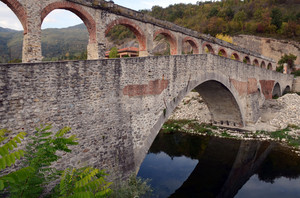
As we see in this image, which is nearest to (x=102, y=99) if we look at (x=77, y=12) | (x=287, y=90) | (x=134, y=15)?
(x=77, y=12)

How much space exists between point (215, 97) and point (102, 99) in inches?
482

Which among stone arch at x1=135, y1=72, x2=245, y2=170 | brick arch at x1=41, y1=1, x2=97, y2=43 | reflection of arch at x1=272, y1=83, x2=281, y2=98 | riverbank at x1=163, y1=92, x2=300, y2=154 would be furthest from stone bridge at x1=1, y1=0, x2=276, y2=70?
reflection of arch at x1=272, y1=83, x2=281, y2=98

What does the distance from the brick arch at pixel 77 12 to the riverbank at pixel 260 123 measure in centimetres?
1106

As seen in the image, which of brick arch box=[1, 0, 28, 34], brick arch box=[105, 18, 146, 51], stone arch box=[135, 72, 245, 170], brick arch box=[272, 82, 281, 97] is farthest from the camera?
brick arch box=[272, 82, 281, 97]

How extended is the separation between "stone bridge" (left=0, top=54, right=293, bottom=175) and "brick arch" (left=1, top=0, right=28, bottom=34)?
399 centimetres

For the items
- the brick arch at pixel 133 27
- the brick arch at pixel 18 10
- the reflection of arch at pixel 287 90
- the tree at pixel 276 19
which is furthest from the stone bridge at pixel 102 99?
the tree at pixel 276 19

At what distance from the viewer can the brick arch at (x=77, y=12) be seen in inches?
360

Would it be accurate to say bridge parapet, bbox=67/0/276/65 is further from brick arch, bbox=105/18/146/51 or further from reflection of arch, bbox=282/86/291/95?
reflection of arch, bbox=282/86/291/95

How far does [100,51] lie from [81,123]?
537 cm

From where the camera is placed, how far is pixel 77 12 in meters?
10.2

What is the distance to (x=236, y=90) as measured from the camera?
53.3 feet

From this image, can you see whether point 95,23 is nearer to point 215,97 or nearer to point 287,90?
point 215,97

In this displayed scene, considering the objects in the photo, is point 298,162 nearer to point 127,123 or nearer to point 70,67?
point 127,123

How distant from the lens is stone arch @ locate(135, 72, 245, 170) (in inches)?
391
